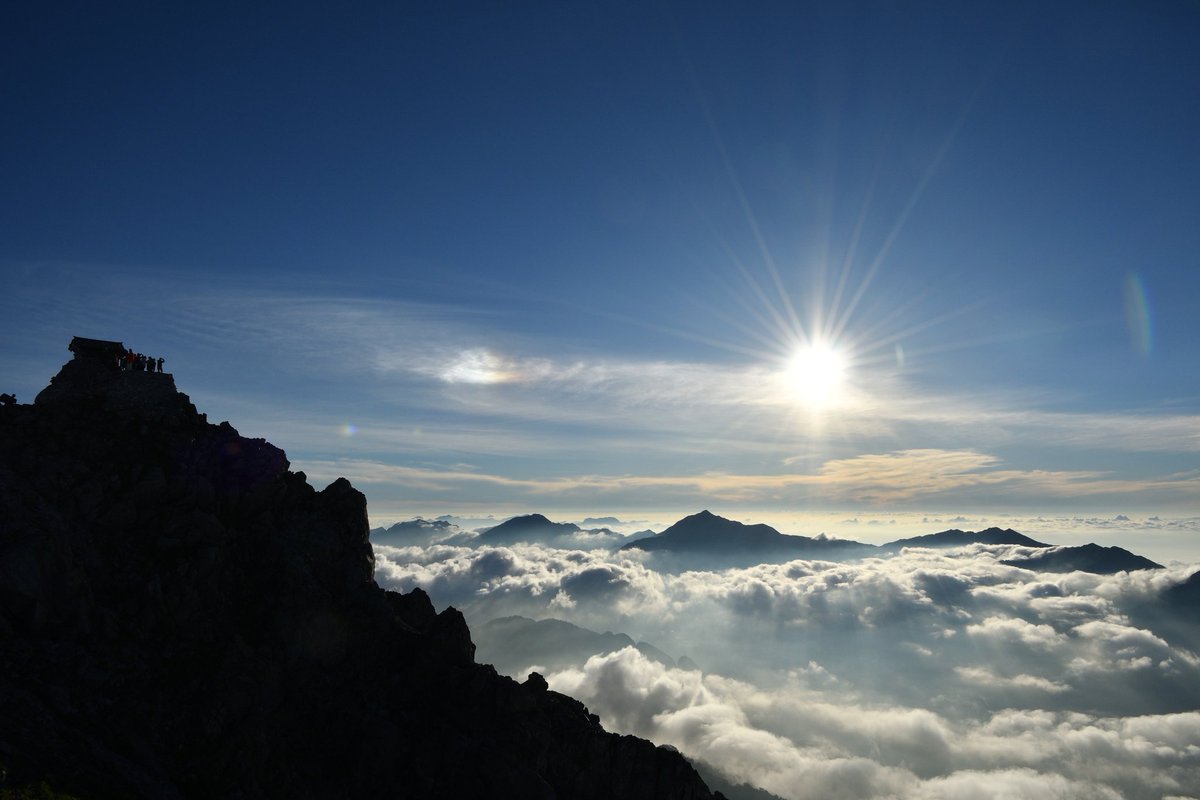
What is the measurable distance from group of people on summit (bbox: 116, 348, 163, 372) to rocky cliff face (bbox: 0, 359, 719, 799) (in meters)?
2.47

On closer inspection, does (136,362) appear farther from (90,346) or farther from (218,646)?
(218,646)

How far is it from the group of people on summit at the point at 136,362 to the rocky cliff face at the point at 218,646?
2.47 m

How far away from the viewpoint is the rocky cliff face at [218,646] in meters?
44.6

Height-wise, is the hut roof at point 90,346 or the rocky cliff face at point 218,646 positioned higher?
the hut roof at point 90,346

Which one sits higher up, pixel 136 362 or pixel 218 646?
pixel 136 362

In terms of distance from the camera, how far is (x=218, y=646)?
55094 millimetres

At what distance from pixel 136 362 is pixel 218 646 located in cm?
3777

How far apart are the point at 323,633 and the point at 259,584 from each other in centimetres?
895

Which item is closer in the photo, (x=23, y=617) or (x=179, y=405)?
(x=23, y=617)

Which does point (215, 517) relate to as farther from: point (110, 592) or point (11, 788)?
point (11, 788)

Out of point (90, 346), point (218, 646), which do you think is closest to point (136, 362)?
point (90, 346)

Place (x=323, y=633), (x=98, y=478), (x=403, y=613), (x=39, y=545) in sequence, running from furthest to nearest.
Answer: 1. (x=403, y=613)
2. (x=323, y=633)
3. (x=98, y=478)
4. (x=39, y=545)

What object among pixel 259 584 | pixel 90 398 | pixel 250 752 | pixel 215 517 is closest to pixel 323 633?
pixel 259 584

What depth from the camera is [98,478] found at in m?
57.1
